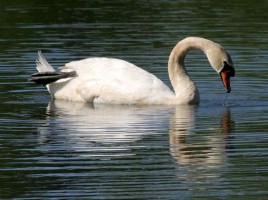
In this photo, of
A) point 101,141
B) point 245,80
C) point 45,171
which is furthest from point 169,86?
point 45,171

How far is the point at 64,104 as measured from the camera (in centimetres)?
1605

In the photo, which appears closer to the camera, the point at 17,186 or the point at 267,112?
the point at 17,186

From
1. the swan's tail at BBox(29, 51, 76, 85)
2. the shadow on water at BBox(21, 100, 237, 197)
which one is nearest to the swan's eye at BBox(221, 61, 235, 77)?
the shadow on water at BBox(21, 100, 237, 197)

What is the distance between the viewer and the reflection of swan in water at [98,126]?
12570mm

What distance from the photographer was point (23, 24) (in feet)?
76.9

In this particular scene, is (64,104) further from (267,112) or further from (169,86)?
(267,112)

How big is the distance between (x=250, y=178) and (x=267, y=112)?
388 centimetres

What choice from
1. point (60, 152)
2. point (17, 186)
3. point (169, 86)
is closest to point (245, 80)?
point (169, 86)

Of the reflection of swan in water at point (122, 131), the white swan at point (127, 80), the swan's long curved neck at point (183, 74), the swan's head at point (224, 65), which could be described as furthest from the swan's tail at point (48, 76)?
the swan's head at point (224, 65)

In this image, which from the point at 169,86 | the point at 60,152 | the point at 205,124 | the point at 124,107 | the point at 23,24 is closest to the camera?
the point at 60,152

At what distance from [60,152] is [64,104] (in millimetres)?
3870

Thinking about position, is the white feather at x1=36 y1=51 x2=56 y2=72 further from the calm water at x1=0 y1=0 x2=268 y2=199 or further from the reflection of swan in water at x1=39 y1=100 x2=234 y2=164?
the reflection of swan in water at x1=39 y1=100 x2=234 y2=164

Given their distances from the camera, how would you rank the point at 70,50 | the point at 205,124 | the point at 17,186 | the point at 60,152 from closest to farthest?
the point at 17,186, the point at 60,152, the point at 205,124, the point at 70,50

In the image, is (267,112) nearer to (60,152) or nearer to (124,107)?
(124,107)
